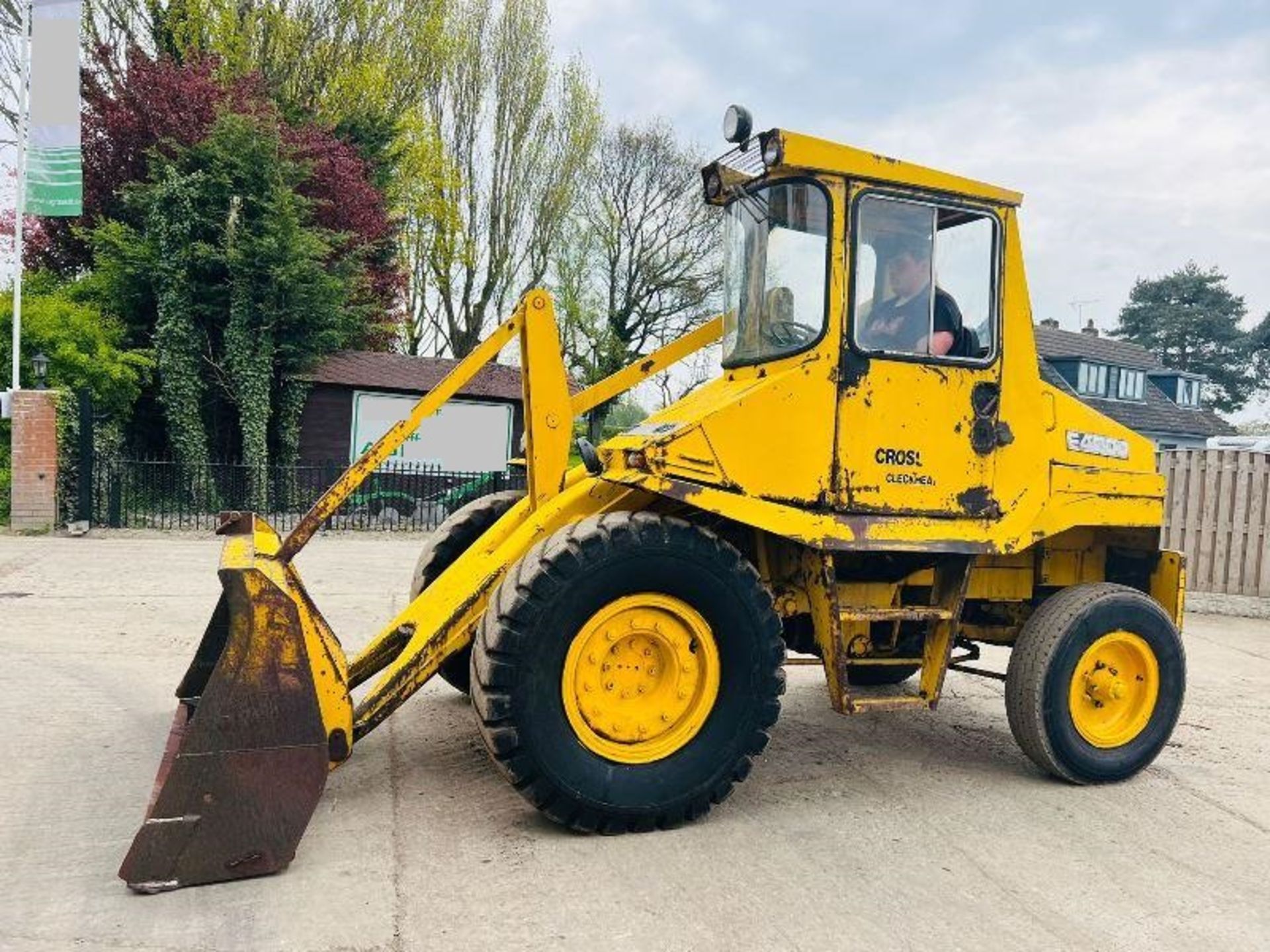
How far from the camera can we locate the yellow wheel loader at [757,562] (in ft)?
11.3

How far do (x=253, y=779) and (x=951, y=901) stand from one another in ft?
7.88

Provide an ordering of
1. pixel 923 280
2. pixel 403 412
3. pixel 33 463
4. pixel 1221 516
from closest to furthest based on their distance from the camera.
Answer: pixel 923 280, pixel 1221 516, pixel 33 463, pixel 403 412

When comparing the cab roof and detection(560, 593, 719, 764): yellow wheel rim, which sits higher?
the cab roof

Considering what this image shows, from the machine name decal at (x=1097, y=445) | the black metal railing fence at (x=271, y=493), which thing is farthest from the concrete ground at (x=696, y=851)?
the black metal railing fence at (x=271, y=493)

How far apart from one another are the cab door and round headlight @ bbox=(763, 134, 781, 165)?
421 millimetres

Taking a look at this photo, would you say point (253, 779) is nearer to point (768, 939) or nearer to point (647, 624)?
point (647, 624)

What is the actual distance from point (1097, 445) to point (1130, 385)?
3573cm

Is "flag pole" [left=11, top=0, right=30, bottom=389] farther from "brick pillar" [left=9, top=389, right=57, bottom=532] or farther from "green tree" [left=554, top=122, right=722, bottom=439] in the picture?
"green tree" [left=554, top=122, right=722, bottom=439]

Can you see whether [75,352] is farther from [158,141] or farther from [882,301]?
[882,301]

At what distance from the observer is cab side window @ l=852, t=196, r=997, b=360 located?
4387mm

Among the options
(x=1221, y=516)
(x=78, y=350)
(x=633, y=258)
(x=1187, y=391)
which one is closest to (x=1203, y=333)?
(x=1187, y=391)

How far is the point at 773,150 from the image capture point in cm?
423

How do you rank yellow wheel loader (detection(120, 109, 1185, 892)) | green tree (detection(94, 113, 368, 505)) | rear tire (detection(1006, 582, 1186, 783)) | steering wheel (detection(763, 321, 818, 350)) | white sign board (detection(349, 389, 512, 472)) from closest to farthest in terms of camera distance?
yellow wheel loader (detection(120, 109, 1185, 892)) → steering wheel (detection(763, 321, 818, 350)) → rear tire (detection(1006, 582, 1186, 783)) → green tree (detection(94, 113, 368, 505)) → white sign board (detection(349, 389, 512, 472))

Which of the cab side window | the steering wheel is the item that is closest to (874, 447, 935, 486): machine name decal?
the cab side window
